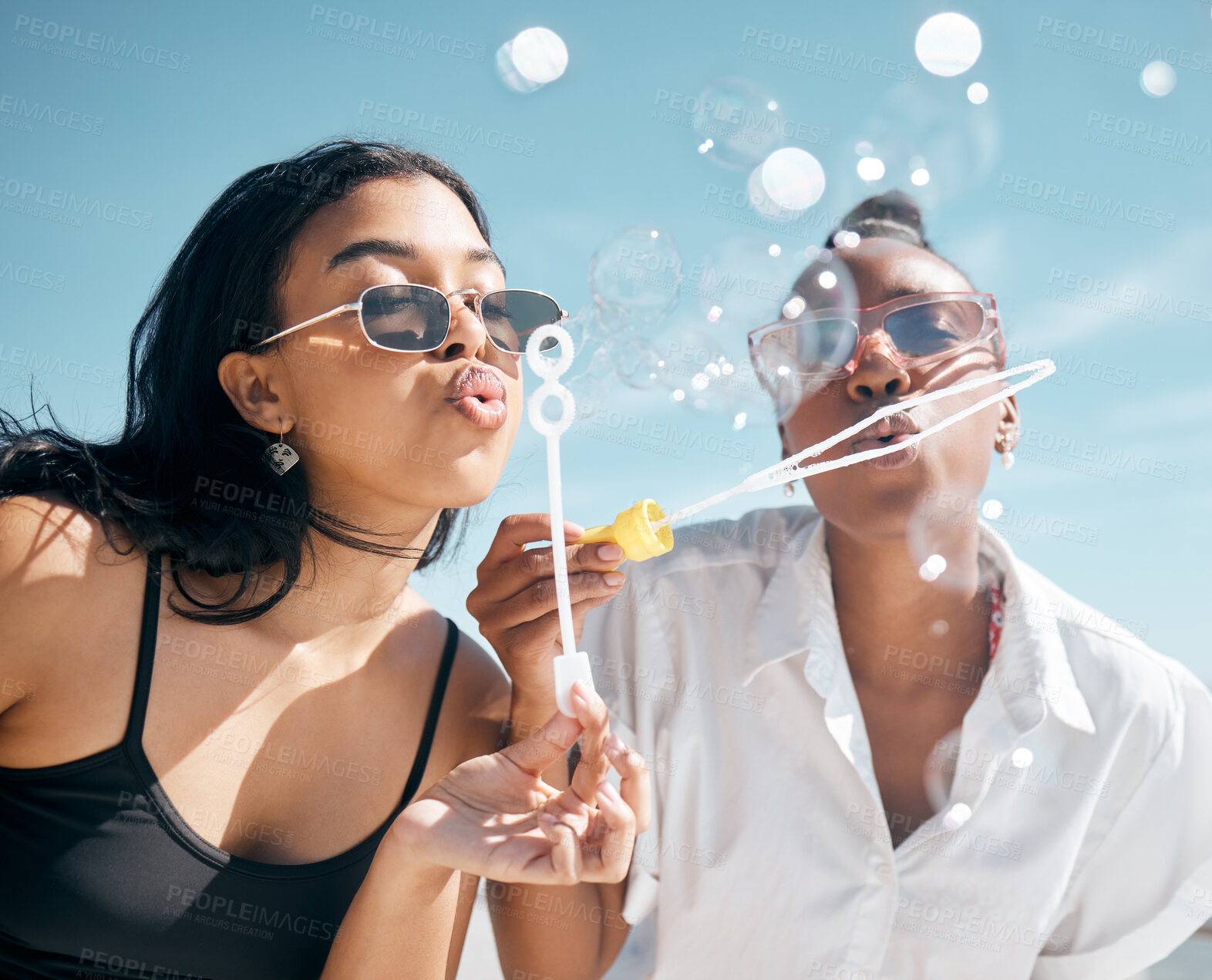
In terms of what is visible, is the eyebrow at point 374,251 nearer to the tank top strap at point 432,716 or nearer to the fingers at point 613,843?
the tank top strap at point 432,716

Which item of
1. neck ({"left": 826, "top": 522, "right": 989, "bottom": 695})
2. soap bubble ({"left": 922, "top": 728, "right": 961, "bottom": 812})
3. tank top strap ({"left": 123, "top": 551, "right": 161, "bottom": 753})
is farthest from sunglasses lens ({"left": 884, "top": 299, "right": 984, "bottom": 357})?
tank top strap ({"left": 123, "top": 551, "right": 161, "bottom": 753})

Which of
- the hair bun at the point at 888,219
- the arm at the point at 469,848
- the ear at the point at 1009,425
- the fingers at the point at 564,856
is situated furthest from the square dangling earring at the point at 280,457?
the ear at the point at 1009,425

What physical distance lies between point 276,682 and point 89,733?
0.38m

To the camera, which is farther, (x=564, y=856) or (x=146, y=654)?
(x=146, y=654)

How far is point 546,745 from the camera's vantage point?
1.41m

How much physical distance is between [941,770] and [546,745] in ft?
4.57

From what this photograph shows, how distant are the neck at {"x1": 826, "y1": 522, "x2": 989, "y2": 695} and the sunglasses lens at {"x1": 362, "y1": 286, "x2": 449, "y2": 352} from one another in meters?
1.31

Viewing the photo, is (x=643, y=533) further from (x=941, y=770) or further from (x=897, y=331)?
(x=941, y=770)

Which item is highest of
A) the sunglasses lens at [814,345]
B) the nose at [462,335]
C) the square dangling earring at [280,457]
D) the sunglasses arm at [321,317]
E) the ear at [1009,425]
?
the sunglasses arm at [321,317]

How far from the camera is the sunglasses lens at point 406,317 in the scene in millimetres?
1718

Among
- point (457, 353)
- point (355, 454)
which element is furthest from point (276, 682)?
point (457, 353)

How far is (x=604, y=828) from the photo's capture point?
1.32 metres

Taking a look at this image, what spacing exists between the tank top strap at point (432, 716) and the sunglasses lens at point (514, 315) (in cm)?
84

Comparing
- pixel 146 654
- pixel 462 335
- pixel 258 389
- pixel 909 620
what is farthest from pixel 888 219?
pixel 146 654
